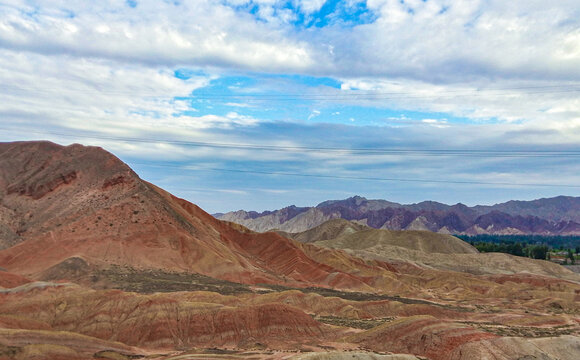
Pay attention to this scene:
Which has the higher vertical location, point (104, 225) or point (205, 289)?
point (104, 225)

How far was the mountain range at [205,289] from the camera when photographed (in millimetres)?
48250

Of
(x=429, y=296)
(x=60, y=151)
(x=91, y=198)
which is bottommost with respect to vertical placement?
(x=429, y=296)

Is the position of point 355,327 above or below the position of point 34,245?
below

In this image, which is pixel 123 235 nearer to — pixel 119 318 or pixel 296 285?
pixel 296 285

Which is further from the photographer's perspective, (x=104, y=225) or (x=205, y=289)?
(x=104, y=225)

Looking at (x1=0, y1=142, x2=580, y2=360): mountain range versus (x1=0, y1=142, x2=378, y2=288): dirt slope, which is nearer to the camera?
(x1=0, y1=142, x2=580, y2=360): mountain range

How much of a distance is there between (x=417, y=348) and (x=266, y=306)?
18.8m

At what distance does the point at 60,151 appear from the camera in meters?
130

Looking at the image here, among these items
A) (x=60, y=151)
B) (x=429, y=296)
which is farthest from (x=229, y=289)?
(x=60, y=151)

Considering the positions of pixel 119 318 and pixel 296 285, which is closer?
pixel 119 318

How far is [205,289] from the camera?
8219 cm

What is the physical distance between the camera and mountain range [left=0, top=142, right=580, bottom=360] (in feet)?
158

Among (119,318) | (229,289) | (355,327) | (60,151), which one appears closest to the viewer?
(119,318)

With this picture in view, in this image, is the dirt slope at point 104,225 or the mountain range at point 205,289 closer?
the mountain range at point 205,289
